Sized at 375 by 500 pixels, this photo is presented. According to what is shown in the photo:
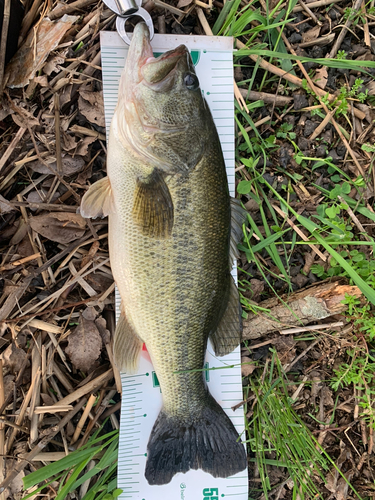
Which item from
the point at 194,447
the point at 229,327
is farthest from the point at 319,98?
the point at 194,447

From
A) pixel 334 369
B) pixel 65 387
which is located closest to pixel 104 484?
pixel 65 387

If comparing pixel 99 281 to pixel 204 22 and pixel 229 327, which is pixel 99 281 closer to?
pixel 229 327

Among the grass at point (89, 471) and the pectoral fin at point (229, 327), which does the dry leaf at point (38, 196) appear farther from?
the grass at point (89, 471)

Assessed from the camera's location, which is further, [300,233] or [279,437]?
[300,233]

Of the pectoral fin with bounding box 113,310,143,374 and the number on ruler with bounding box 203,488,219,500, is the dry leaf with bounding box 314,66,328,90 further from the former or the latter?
the number on ruler with bounding box 203,488,219,500

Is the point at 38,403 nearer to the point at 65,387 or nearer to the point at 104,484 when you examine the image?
the point at 65,387
